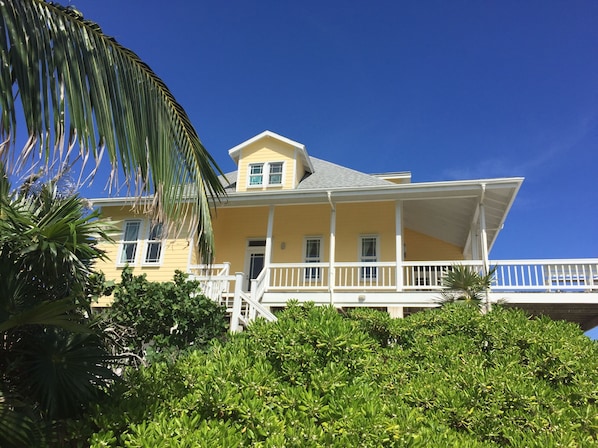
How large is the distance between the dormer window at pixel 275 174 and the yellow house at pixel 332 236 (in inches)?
1.6

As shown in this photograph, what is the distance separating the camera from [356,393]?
380 centimetres

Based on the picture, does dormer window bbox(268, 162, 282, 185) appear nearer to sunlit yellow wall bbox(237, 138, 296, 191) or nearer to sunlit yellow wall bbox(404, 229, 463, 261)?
sunlit yellow wall bbox(237, 138, 296, 191)

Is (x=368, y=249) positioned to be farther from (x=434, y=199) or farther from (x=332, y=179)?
(x=332, y=179)

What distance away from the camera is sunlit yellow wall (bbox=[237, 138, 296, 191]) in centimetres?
1811

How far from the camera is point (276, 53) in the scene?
56.0 ft

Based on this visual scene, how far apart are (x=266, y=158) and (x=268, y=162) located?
0.70 feet

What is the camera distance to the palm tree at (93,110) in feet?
9.32

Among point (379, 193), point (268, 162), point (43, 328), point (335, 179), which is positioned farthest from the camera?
point (268, 162)

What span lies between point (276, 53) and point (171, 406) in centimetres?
1527

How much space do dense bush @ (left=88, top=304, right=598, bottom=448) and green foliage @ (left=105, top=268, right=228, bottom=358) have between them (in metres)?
4.28

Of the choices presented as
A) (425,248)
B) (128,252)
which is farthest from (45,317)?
(425,248)

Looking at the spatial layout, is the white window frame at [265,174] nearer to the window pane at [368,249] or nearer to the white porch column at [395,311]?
the window pane at [368,249]

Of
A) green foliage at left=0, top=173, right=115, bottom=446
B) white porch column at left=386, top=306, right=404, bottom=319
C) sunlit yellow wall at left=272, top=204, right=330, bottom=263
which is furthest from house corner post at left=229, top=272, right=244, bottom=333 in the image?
green foliage at left=0, top=173, right=115, bottom=446

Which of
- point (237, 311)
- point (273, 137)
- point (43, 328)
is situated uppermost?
point (273, 137)
